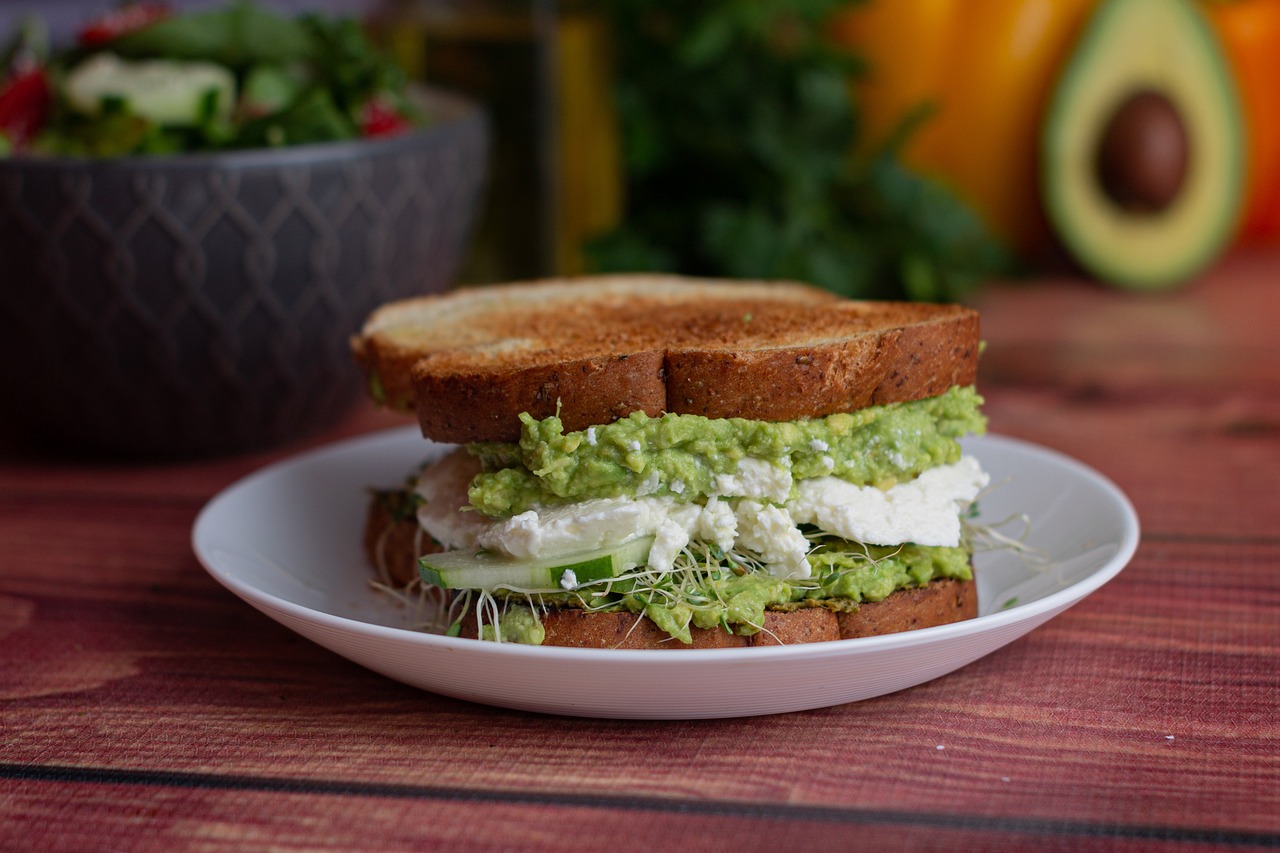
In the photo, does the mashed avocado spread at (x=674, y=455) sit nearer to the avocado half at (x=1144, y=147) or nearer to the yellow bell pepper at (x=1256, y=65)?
the avocado half at (x=1144, y=147)

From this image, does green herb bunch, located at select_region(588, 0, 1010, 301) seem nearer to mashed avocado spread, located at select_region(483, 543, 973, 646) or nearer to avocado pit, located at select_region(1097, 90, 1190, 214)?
avocado pit, located at select_region(1097, 90, 1190, 214)

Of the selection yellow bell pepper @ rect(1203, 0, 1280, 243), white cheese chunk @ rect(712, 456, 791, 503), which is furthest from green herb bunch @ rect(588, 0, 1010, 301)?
white cheese chunk @ rect(712, 456, 791, 503)

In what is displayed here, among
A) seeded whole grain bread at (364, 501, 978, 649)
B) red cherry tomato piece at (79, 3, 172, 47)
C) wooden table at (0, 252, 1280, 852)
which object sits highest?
red cherry tomato piece at (79, 3, 172, 47)

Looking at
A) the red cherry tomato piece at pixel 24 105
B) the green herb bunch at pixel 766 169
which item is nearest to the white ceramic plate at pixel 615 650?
the red cherry tomato piece at pixel 24 105

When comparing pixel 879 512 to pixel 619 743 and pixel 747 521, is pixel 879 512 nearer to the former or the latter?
pixel 747 521

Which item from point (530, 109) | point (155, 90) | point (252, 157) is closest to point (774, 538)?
point (252, 157)

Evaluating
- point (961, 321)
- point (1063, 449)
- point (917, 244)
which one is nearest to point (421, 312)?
point (961, 321)
